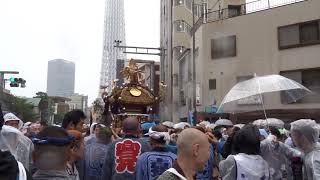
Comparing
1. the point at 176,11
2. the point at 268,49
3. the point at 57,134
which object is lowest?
the point at 57,134

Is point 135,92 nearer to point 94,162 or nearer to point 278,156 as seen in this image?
point 94,162

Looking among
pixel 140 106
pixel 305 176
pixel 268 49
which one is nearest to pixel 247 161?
pixel 305 176

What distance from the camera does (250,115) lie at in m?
26.0

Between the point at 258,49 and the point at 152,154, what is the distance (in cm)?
2321

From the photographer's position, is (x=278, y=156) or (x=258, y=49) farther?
(x=258, y=49)

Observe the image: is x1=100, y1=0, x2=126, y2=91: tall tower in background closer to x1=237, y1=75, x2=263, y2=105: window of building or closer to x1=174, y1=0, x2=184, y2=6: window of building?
x1=174, y1=0, x2=184, y2=6: window of building

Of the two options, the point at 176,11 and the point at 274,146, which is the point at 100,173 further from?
the point at 176,11

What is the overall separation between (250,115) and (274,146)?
68.3 ft

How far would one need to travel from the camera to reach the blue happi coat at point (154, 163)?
217 inches

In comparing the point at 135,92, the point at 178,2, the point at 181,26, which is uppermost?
the point at 178,2

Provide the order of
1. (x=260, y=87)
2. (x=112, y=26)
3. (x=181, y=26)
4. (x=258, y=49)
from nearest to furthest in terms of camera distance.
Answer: (x=260, y=87) < (x=258, y=49) < (x=181, y=26) < (x=112, y=26)

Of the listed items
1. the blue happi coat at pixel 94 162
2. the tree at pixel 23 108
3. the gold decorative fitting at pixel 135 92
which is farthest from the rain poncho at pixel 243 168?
the tree at pixel 23 108

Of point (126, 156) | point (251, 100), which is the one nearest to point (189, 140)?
point (126, 156)

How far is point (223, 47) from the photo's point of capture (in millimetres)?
29719
